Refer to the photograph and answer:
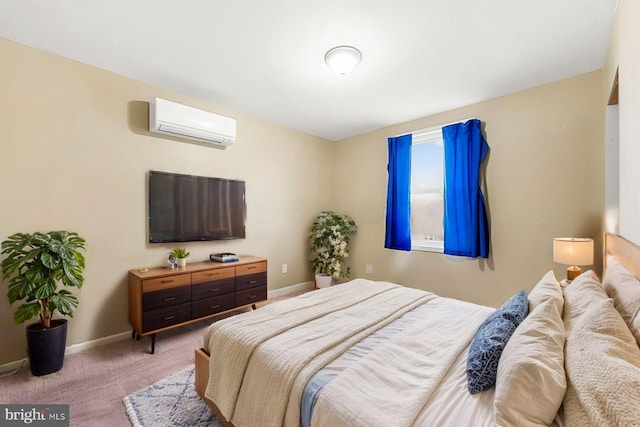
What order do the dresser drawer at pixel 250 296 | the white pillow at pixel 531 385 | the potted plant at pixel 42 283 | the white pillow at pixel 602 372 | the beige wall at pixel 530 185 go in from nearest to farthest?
1. the white pillow at pixel 602 372
2. the white pillow at pixel 531 385
3. the potted plant at pixel 42 283
4. the beige wall at pixel 530 185
5. the dresser drawer at pixel 250 296

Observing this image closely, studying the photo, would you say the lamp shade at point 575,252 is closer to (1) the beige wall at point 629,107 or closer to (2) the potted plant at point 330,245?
(1) the beige wall at point 629,107

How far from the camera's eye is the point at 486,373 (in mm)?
1063

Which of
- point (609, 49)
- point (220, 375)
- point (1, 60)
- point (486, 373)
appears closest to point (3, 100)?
point (1, 60)

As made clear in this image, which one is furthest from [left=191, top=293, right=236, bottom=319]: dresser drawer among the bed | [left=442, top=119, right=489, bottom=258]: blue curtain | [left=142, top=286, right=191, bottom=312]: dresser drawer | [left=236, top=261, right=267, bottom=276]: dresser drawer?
[left=442, top=119, right=489, bottom=258]: blue curtain

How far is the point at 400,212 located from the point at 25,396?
3939 millimetres

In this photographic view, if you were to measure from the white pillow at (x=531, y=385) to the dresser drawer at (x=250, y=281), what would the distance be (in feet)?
8.72

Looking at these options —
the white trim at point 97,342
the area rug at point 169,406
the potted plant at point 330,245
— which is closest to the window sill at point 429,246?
the potted plant at point 330,245

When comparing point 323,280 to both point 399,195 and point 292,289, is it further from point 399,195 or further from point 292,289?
point 399,195

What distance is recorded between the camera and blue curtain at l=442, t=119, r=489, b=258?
10.4ft

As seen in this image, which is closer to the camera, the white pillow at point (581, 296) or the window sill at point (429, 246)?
the white pillow at point (581, 296)

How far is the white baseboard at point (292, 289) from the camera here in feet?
13.2

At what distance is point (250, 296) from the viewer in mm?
3221

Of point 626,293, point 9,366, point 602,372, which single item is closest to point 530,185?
point 626,293

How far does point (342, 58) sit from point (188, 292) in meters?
2.57
